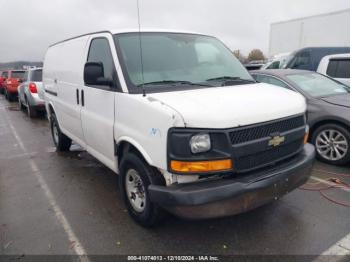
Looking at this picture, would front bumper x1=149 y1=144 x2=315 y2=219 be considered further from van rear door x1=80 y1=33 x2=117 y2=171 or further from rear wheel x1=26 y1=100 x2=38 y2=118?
rear wheel x1=26 y1=100 x2=38 y2=118

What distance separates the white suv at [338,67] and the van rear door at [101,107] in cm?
654

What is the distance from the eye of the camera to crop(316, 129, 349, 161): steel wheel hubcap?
498cm

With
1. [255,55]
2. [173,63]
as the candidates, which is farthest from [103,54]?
[255,55]

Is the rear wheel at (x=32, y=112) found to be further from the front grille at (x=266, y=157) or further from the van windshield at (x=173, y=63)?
the front grille at (x=266, y=157)

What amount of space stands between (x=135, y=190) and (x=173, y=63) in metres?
1.54

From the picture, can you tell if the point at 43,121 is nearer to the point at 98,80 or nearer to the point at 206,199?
the point at 98,80

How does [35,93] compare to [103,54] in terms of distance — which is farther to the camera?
[35,93]

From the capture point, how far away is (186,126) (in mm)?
2533

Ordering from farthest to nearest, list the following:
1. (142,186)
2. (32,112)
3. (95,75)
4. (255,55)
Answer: (255,55) → (32,112) → (95,75) → (142,186)

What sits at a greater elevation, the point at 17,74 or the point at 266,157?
the point at 17,74

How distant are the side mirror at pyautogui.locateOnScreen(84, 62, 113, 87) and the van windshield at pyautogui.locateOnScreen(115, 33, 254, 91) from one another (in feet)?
0.86

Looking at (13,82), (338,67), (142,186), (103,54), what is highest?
(103,54)

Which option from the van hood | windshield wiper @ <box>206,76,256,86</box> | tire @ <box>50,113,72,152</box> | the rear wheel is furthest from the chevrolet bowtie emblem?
the rear wheel

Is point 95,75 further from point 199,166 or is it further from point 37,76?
point 37,76
